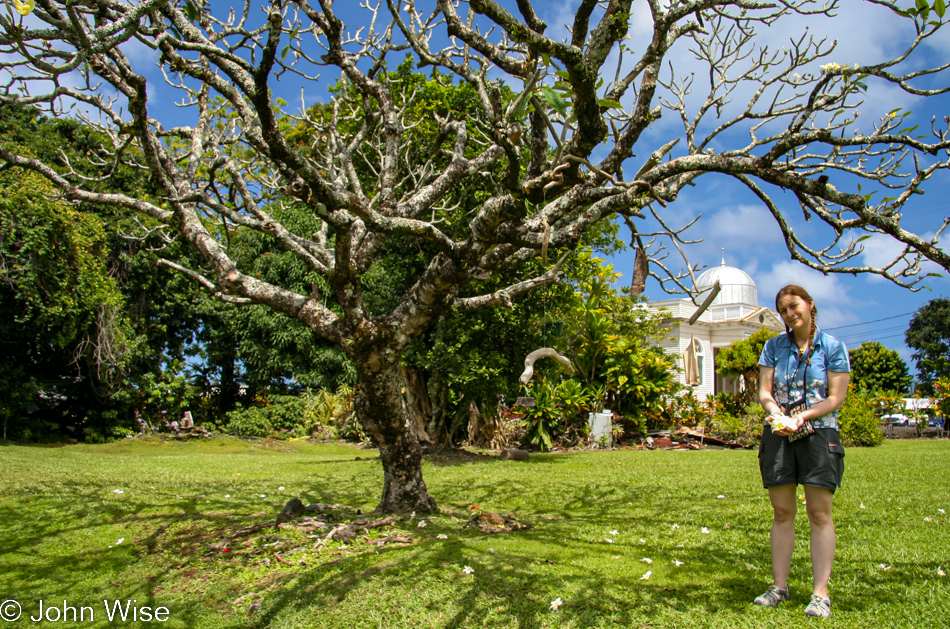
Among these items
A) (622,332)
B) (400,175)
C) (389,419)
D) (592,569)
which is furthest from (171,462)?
(622,332)

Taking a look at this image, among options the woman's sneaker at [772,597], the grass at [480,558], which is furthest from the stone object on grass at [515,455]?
the woman's sneaker at [772,597]

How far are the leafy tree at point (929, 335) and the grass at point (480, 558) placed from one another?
118 feet

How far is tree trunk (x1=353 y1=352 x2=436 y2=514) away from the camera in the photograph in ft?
18.3

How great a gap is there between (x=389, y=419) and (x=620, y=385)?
1303 centimetres

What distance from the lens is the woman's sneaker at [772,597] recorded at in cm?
341

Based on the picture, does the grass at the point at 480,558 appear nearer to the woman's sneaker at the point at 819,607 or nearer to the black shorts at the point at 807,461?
the woman's sneaker at the point at 819,607

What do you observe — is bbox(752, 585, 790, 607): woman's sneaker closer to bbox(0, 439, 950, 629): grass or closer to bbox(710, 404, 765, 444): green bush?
bbox(0, 439, 950, 629): grass

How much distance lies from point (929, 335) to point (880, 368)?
362 inches

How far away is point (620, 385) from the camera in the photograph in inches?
697

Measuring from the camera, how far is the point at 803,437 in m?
3.42

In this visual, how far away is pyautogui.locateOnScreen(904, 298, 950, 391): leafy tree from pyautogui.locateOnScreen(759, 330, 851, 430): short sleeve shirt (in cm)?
4009

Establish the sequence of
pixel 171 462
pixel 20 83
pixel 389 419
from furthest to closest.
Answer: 1. pixel 171 462
2. pixel 20 83
3. pixel 389 419

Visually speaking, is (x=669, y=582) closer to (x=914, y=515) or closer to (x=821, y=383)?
(x=821, y=383)

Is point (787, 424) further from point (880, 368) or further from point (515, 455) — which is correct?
point (880, 368)
